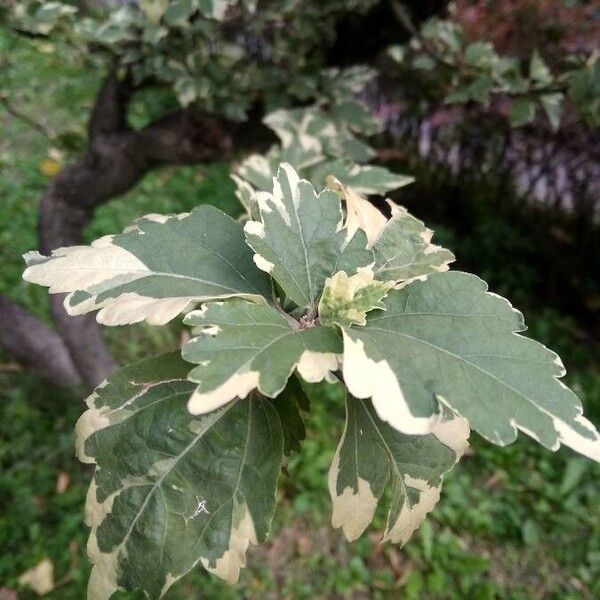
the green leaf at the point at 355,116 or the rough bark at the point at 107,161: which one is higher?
the green leaf at the point at 355,116

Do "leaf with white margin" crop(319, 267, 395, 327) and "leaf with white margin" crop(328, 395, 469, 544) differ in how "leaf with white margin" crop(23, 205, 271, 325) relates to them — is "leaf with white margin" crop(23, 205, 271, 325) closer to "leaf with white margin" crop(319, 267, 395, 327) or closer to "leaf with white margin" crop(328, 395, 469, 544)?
"leaf with white margin" crop(319, 267, 395, 327)

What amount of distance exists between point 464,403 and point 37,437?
2.69 meters

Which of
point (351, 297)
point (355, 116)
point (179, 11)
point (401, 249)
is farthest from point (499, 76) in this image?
point (351, 297)

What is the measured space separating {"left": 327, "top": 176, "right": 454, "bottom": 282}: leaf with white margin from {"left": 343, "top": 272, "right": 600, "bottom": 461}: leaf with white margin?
0.23 ft

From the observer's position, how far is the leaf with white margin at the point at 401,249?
801mm

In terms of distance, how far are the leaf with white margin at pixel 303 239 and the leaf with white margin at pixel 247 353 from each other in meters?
0.10

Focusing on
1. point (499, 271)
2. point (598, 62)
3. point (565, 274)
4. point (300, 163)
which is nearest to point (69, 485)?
point (300, 163)

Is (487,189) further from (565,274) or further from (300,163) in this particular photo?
(300,163)

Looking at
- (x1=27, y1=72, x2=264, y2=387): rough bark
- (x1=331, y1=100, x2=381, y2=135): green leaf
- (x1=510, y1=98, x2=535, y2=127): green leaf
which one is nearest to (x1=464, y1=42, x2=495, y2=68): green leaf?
(x1=510, y1=98, x2=535, y2=127): green leaf

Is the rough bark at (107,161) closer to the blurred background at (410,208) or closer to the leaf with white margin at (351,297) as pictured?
the blurred background at (410,208)

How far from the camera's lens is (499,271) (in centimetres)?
388

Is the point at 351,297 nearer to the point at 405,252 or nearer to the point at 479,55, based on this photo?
the point at 405,252

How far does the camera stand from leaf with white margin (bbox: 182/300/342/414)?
0.59 metres

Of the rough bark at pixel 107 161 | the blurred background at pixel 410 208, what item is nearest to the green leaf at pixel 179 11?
the blurred background at pixel 410 208
